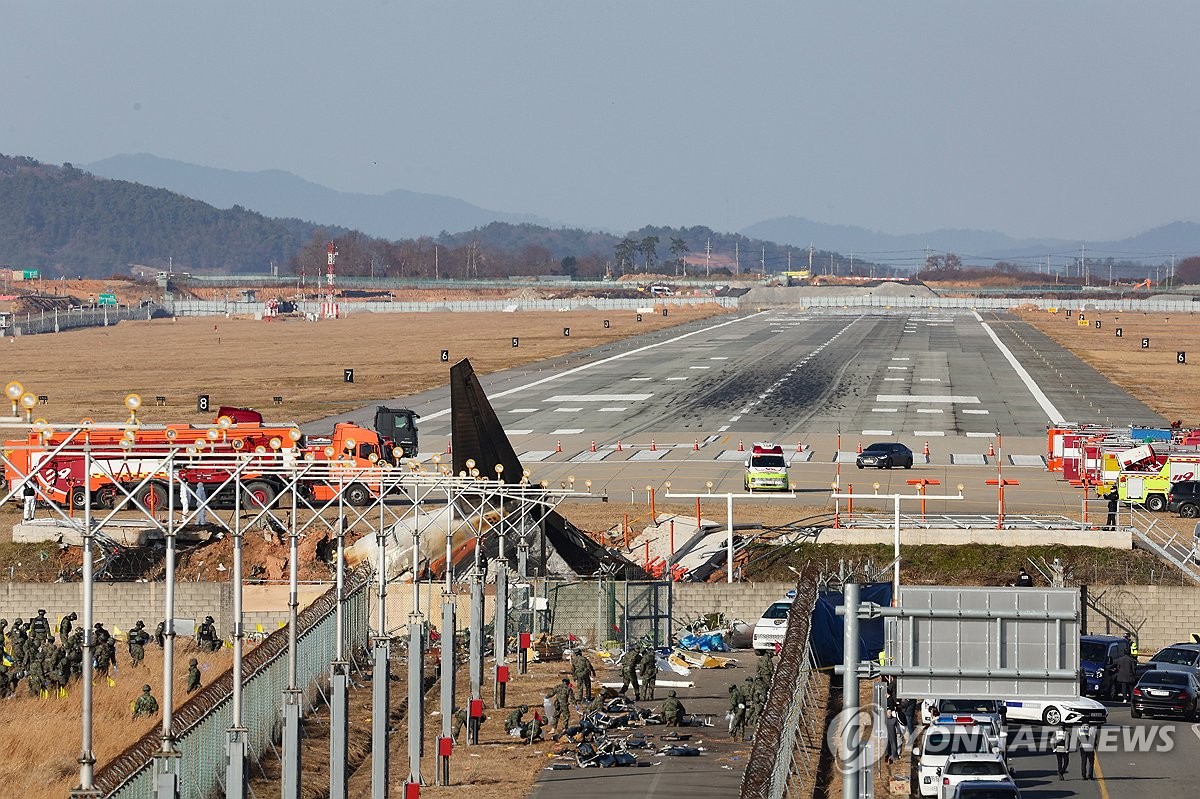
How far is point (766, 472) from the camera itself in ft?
227

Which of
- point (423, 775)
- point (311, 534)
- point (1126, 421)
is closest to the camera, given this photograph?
point (423, 775)

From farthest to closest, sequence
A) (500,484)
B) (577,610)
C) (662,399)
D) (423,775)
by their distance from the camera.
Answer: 1. (662,399)
2. (577,610)
3. (500,484)
4. (423,775)

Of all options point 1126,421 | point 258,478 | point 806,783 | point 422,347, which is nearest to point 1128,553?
point 806,783

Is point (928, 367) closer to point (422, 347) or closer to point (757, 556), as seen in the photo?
point (422, 347)

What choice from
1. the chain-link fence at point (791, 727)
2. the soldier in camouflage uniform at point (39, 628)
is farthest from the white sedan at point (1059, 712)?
the soldier in camouflage uniform at point (39, 628)

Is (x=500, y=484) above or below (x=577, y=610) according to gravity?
above

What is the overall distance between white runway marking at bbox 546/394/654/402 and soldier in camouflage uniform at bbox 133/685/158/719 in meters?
72.1

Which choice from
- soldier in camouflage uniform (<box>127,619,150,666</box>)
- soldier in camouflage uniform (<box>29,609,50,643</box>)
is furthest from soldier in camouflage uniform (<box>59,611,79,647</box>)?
soldier in camouflage uniform (<box>127,619,150,666</box>)

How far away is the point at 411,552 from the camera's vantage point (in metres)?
52.5

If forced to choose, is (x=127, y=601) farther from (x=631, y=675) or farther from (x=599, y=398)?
(x=599, y=398)

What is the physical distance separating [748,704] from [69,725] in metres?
15.3

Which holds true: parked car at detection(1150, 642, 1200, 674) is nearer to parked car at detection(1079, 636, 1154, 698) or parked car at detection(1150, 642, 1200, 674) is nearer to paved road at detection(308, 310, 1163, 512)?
parked car at detection(1079, 636, 1154, 698)

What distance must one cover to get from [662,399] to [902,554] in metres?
57.0

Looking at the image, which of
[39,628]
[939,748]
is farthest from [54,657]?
[939,748]
